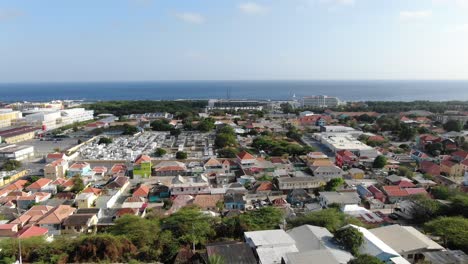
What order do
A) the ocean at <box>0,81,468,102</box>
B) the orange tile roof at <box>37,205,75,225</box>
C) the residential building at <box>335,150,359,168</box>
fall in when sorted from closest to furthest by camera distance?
the orange tile roof at <box>37,205,75,225</box> → the residential building at <box>335,150,359,168</box> → the ocean at <box>0,81,468,102</box>

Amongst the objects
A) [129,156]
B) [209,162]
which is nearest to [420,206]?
[209,162]

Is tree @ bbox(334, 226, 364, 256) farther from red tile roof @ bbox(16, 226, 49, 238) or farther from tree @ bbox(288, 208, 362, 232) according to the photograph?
red tile roof @ bbox(16, 226, 49, 238)

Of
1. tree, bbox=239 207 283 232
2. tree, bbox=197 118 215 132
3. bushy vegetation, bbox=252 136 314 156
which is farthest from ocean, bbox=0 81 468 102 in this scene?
tree, bbox=239 207 283 232

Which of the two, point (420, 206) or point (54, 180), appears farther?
point (54, 180)

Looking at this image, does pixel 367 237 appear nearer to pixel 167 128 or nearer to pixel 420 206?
pixel 420 206

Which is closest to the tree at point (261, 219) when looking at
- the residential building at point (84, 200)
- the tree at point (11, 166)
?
the residential building at point (84, 200)

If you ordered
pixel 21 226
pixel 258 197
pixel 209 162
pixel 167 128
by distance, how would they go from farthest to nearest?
pixel 167 128, pixel 209 162, pixel 258 197, pixel 21 226
